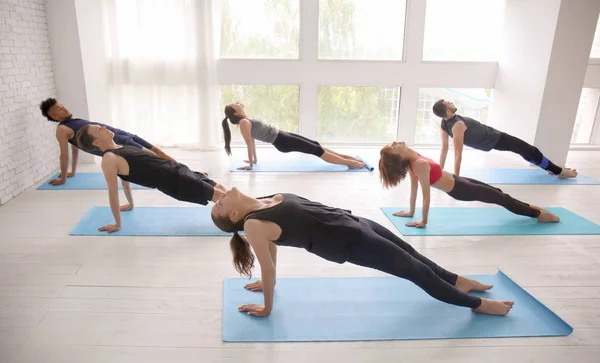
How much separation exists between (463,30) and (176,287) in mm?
5336

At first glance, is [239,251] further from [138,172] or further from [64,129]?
[64,129]

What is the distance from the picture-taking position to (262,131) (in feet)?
16.0

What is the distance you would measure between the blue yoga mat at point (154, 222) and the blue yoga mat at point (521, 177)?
3.05 meters

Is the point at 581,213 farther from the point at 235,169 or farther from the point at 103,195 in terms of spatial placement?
the point at 103,195

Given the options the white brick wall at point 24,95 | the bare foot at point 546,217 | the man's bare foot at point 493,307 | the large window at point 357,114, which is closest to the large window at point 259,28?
the large window at point 357,114

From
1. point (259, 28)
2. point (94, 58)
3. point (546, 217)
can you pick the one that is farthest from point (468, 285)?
point (94, 58)

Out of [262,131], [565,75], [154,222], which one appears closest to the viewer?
[154,222]

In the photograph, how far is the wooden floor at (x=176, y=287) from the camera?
210 cm

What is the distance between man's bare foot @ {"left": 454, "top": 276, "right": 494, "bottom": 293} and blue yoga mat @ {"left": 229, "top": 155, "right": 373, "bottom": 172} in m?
2.66

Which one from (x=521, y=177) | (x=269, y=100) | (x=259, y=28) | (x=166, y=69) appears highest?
(x=259, y=28)

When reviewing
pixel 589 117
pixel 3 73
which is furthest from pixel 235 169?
pixel 589 117

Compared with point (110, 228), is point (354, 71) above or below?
above

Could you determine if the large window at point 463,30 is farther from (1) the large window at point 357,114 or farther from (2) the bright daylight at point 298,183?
(1) the large window at point 357,114

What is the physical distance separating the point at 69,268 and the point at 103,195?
1.46m
